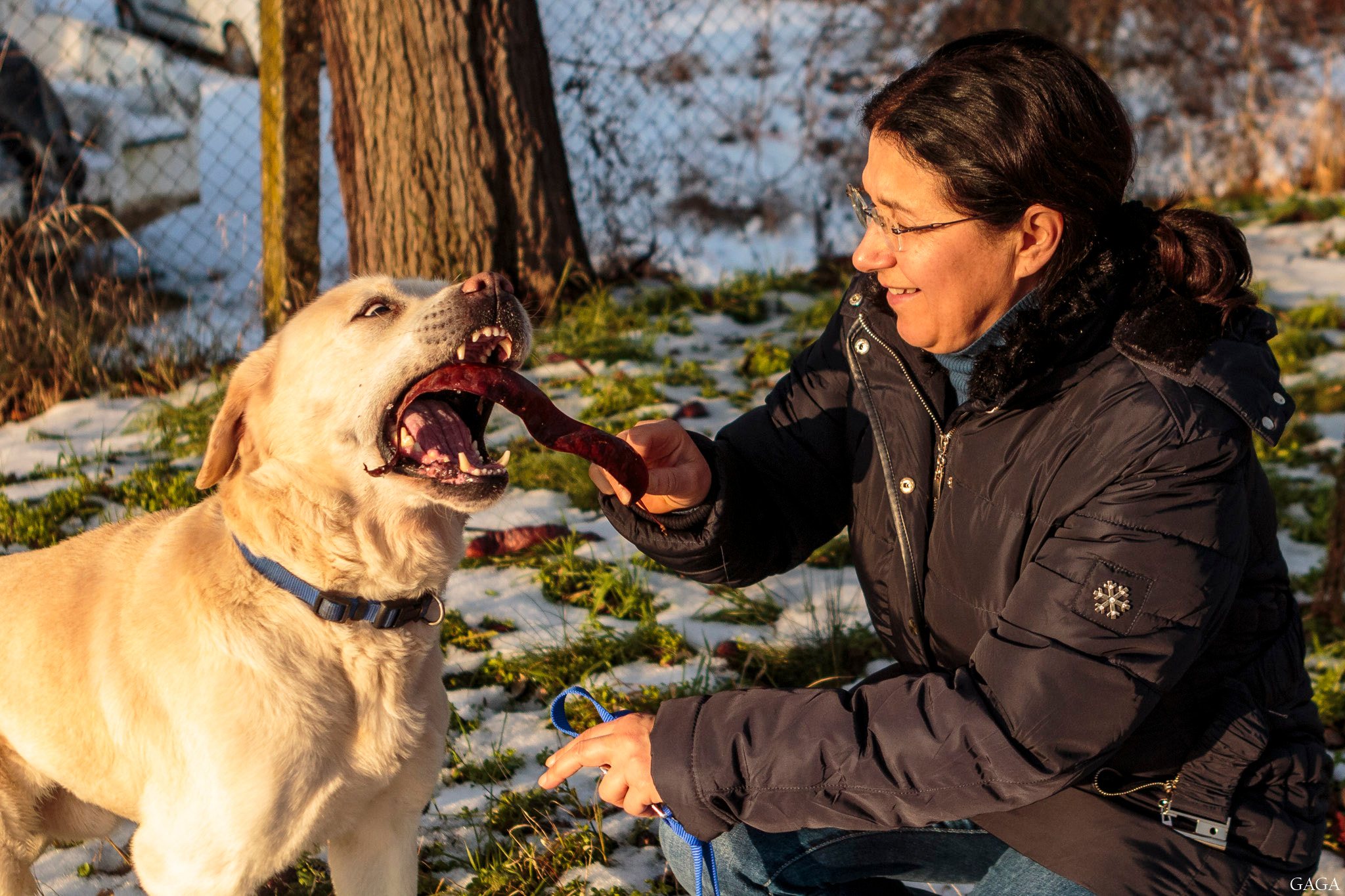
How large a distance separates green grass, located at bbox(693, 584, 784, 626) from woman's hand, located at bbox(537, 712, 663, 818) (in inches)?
55.0

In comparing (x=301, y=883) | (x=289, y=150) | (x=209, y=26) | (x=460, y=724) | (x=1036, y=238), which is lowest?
(x=301, y=883)

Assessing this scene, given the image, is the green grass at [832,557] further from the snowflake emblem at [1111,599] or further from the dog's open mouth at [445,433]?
the snowflake emblem at [1111,599]

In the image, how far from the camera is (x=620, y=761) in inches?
72.4

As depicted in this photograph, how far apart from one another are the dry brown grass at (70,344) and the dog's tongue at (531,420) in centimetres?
305

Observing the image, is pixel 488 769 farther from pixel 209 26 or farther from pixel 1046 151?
pixel 209 26

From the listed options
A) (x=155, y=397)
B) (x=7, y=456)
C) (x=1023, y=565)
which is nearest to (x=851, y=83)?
(x=155, y=397)

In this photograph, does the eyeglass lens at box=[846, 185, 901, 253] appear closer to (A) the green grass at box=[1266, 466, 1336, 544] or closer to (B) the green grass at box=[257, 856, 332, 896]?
(B) the green grass at box=[257, 856, 332, 896]

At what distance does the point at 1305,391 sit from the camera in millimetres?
4754

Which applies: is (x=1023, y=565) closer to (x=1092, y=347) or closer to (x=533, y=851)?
(x=1092, y=347)

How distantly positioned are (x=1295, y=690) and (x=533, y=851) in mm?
1657

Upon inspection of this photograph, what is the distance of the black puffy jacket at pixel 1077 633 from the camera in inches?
66.9

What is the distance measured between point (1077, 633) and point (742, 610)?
1672 mm

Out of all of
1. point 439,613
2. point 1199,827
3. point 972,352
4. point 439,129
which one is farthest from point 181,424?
point 1199,827

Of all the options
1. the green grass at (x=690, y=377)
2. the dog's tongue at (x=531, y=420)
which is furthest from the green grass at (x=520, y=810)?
the green grass at (x=690, y=377)
